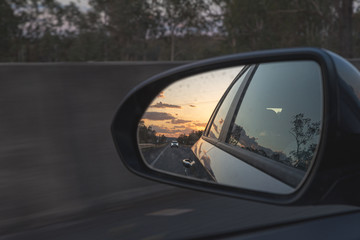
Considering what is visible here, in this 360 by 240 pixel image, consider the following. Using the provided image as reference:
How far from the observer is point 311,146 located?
1.49 meters

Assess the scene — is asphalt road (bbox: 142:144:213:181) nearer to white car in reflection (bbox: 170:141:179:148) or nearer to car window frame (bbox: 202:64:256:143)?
white car in reflection (bbox: 170:141:179:148)

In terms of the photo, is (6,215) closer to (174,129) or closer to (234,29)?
(174,129)

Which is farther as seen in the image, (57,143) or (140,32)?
(140,32)

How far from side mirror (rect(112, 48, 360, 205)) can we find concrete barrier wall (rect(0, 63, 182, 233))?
278mm

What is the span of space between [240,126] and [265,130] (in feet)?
0.59

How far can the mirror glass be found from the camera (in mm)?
1555

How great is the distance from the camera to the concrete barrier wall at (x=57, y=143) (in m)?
2.04

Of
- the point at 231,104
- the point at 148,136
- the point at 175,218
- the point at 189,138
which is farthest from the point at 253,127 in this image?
the point at 175,218

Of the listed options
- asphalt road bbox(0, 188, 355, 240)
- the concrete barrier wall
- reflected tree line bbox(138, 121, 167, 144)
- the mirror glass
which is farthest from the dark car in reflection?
the concrete barrier wall

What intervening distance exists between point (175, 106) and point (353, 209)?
0.88 metres

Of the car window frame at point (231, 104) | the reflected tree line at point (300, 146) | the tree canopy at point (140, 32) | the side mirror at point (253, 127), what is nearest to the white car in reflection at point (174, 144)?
the side mirror at point (253, 127)

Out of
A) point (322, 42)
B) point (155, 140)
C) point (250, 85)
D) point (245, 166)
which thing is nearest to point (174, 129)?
point (155, 140)

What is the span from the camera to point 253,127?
1.79 meters

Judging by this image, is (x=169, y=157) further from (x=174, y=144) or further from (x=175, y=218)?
(x=175, y=218)
